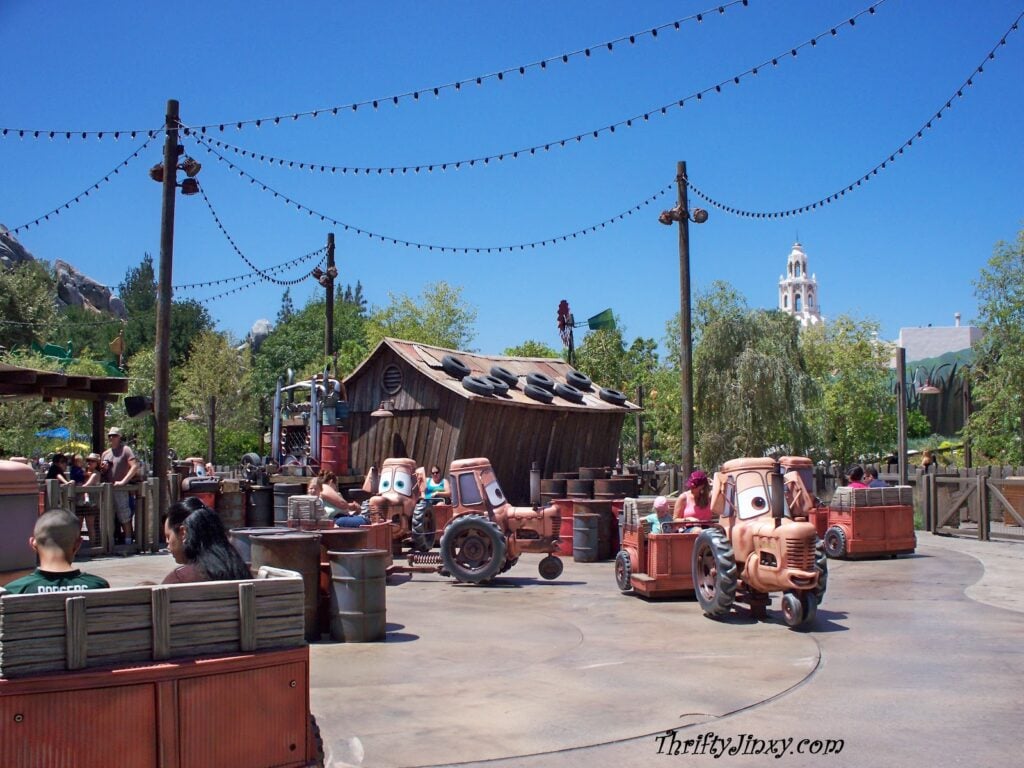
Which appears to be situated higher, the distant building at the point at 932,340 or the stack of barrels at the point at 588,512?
the distant building at the point at 932,340

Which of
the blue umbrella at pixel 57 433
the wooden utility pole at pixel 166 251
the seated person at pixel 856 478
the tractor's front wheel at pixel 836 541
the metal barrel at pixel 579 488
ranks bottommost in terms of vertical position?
the tractor's front wheel at pixel 836 541

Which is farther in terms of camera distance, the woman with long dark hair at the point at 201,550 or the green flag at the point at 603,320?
the green flag at the point at 603,320

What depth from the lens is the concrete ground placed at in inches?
246

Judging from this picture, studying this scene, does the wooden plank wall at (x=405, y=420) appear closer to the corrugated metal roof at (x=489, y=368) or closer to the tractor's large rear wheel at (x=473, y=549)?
the corrugated metal roof at (x=489, y=368)

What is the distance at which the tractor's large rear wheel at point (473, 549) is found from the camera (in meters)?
13.8

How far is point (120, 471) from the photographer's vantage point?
56.9ft

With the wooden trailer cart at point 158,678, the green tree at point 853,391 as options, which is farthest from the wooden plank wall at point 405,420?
the green tree at point 853,391

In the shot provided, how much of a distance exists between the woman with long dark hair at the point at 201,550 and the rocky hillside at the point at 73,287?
274ft

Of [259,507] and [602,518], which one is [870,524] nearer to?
[602,518]

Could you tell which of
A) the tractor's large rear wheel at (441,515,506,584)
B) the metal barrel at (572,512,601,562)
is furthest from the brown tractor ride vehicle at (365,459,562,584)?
the metal barrel at (572,512,601,562)

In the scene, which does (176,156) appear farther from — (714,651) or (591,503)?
(714,651)

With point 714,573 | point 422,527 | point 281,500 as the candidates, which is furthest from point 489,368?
point 714,573

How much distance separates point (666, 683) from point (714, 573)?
3.52 metres

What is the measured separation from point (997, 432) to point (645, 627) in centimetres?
2624
